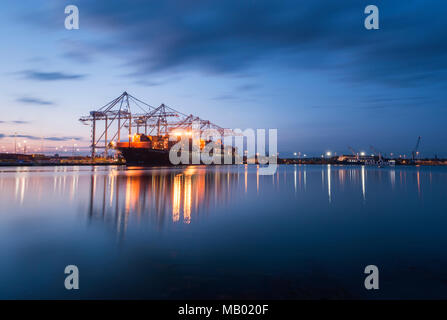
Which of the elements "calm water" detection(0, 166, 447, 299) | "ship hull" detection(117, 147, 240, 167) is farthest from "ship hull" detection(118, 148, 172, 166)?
"calm water" detection(0, 166, 447, 299)

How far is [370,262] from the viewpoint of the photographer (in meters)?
4.72

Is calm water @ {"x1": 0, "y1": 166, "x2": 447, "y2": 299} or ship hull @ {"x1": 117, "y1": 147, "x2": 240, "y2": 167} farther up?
ship hull @ {"x1": 117, "y1": 147, "x2": 240, "y2": 167}

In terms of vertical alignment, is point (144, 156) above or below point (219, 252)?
above

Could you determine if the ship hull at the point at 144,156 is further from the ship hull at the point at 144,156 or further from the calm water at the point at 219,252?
the calm water at the point at 219,252

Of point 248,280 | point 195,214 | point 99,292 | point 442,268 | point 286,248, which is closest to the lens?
point 99,292

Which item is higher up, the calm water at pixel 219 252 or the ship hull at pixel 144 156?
the ship hull at pixel 144 156

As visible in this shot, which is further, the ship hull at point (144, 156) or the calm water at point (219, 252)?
the ship hull at point (144, 156)

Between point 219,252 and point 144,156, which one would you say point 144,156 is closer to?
point 144,156

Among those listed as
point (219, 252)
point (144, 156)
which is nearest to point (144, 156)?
point (144, 156)

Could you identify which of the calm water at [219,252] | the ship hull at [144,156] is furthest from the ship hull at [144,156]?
the calm water at [219,252]

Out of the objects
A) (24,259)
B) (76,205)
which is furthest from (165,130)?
(24,259)

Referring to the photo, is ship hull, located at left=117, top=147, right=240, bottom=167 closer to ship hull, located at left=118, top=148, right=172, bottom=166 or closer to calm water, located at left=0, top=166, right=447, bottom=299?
ship hull, located at left=118, top=148, right=172, bottom=166
